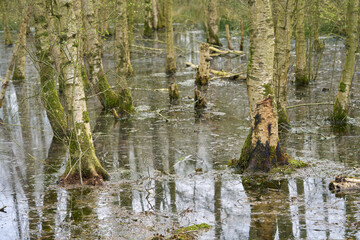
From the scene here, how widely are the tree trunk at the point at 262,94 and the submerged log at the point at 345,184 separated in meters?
1.34

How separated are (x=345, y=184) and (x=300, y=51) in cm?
1069

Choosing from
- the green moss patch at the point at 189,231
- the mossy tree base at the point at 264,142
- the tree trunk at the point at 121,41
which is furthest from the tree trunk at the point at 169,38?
the green moss patch at the point at 189,231

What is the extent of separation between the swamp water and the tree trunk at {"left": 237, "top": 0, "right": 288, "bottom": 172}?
0.51 m

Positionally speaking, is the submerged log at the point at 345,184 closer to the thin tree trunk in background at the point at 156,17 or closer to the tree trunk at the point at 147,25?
the tree trunk at the point at 147,25

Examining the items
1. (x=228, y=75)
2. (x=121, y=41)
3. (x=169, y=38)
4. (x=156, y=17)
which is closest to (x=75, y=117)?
(x=121, y=41)

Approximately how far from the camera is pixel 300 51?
17297mm

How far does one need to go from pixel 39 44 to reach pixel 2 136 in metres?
2.99

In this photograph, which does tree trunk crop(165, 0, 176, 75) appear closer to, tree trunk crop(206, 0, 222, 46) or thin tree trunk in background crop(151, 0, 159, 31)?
tree trunk crop(206, 0, 222, 46)

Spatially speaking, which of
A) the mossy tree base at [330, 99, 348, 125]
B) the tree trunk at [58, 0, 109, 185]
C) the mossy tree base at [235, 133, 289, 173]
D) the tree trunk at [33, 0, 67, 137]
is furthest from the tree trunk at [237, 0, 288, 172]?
the tree trunk at [33, 0, 67, 137]

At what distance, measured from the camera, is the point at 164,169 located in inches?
367

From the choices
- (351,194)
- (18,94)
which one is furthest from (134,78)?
(351,194)

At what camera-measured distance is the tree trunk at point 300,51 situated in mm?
17078

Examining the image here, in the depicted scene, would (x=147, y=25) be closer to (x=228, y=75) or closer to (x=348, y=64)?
(x=228, y=75)

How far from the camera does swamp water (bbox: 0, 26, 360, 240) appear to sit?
6.25 meters
